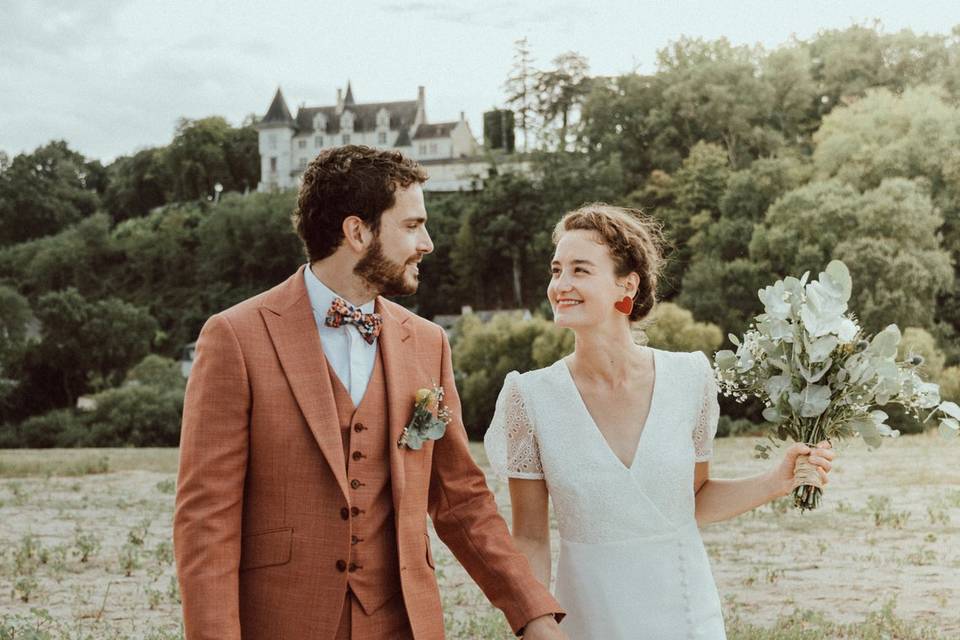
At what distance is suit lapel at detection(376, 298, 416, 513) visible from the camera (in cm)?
290

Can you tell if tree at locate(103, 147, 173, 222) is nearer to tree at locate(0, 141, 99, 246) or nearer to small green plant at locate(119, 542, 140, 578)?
tree at locate(0, 141, 99, 246)

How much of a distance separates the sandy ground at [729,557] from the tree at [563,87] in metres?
55.3

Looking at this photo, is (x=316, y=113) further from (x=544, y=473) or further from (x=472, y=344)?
(x=544, y=473)

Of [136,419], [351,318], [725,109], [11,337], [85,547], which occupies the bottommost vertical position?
[136,419]

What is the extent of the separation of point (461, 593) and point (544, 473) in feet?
17.5

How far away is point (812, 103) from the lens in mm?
57000

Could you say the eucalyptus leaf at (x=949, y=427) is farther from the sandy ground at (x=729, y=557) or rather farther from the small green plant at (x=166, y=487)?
the small green plant at (x=166, y=487)

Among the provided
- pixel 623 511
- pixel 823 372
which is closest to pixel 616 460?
pixel 623 511

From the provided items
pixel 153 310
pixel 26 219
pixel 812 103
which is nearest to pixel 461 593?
pixel 812 103

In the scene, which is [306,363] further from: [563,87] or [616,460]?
[563,87]

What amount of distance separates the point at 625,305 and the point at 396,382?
3.08ft

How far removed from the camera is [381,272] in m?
3.01

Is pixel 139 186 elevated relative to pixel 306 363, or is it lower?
elevated

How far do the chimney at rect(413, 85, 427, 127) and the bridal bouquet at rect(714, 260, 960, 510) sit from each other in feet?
291
